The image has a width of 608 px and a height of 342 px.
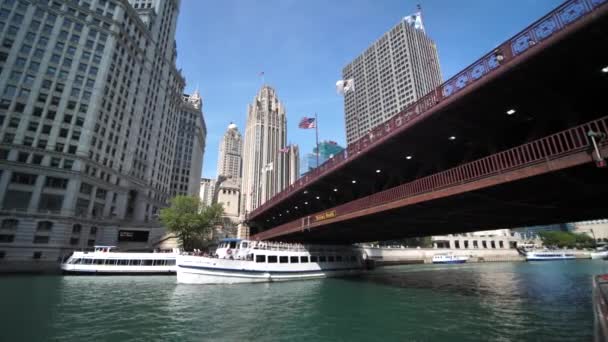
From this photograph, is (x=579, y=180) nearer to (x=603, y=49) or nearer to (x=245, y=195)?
(x=603, y=49)

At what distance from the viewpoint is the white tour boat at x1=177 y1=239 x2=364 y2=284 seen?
28.0m

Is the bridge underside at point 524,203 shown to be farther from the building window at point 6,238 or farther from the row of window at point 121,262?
the building window at point 6,238

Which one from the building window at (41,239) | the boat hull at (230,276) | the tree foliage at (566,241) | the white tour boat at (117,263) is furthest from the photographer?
the tree foliage at (566,241)

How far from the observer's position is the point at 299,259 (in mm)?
36781

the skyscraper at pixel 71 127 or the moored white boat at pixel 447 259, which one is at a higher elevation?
the skyscraper at pixel 71 127

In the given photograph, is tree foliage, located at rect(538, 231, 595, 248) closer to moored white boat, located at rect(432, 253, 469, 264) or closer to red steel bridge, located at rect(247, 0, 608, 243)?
moored white boat, located at rect(432, 253, 469, 264)

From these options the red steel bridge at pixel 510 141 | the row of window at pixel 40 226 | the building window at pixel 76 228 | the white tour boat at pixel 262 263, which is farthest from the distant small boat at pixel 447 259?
the row of window at pixel 40 226

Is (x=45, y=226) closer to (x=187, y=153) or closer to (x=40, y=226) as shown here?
(x=40, y=226)

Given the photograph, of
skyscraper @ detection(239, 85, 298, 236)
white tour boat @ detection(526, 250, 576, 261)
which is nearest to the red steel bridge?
white tour boat @ detection(526, 250, 576, 261)

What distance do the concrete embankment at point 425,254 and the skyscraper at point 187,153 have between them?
76936 mm

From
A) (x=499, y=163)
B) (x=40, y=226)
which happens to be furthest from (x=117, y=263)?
(x=499, y=163)

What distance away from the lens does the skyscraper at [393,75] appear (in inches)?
Answer: 4751

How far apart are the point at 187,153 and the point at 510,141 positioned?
115389 millimetres

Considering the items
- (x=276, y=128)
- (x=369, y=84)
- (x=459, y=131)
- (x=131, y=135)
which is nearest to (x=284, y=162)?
(x=276, y=128)
